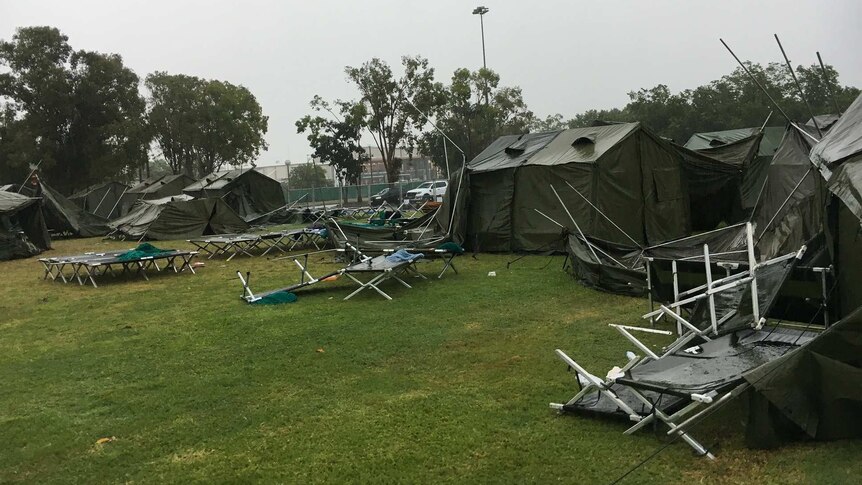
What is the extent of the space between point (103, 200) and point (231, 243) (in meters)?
15.5

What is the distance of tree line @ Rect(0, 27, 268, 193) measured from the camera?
28531mm

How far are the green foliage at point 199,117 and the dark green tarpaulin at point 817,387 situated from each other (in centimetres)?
3344

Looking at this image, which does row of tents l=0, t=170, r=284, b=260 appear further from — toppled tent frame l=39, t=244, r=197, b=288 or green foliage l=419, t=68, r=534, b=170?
green foliage l=419, t=68, r=534, b=170

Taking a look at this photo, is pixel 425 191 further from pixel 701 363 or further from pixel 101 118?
pixel 701 363

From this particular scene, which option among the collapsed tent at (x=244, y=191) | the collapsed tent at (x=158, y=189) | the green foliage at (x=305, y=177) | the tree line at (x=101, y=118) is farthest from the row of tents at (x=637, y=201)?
the green foliage at (x=305, y=177)

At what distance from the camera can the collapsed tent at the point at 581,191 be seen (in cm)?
1101

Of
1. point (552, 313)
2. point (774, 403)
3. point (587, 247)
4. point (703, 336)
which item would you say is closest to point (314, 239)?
point (587, 247)

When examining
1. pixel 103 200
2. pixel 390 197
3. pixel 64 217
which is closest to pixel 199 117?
pixel 103 200

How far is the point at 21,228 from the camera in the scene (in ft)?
54.6

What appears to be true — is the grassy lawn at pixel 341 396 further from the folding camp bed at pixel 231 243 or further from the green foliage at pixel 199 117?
the green foliage at pixel 199 117

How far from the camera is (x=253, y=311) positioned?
318 inches

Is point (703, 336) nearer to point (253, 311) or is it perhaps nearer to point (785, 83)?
point (253, 311)

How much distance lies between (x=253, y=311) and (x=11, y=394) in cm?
313

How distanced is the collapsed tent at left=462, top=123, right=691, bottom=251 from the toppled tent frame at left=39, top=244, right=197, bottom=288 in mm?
5595
